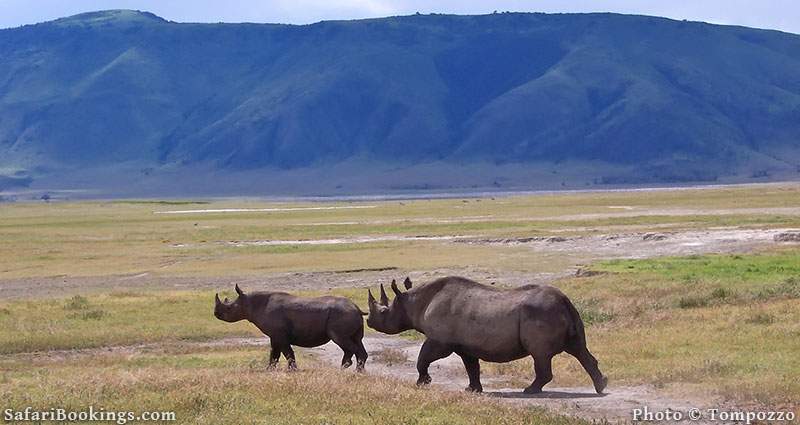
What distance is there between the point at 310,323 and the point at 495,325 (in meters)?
4.53

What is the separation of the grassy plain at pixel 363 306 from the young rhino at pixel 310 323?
0.69 meters

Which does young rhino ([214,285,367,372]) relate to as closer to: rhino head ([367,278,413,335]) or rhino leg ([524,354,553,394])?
rhino head ([367,278,413,335])

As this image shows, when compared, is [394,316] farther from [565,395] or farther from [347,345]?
[565,395]

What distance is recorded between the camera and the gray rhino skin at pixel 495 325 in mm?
18391

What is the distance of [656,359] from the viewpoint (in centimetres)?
2120

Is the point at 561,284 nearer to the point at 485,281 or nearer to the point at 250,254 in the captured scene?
the point at 485,281

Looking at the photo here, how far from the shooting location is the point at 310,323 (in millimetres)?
22000

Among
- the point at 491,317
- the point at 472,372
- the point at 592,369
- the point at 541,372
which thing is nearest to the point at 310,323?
the point at 472,372

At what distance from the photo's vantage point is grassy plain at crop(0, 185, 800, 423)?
16047 millimetres

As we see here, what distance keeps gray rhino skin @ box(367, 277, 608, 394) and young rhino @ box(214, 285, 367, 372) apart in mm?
1792

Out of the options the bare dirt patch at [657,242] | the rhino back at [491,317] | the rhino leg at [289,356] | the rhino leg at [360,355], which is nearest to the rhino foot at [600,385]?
the rhino back at [491,317]

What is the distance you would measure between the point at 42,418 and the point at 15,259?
47590mm

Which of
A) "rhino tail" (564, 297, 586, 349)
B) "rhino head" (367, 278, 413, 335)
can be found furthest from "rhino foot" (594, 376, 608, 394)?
"rhino head" (367, 278, 413, 335)

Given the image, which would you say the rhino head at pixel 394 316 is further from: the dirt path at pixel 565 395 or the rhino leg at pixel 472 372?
the rhino leg at pixel 472 372
